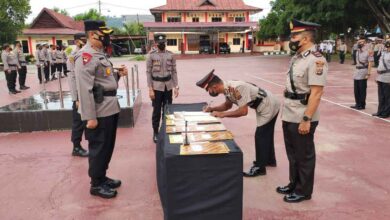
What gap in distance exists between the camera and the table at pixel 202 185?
274 cm

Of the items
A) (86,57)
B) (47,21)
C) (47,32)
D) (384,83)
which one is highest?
(47,21)

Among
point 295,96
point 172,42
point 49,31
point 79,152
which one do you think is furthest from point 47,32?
point 295,96

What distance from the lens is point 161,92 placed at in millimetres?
5660

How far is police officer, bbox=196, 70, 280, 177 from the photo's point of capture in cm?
365

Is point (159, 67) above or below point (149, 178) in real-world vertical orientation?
above

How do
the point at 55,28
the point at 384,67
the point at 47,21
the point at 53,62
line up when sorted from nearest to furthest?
the point at 384,67 → the point at 53,62 → the point at 55,28 → the point at 47,21

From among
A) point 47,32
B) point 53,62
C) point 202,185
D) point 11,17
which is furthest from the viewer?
point 47,32

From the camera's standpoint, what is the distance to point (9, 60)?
39.0 ft

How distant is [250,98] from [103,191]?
1859 millimetres

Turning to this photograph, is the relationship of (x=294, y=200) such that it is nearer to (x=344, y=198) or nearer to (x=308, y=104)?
(x=344, y=198)

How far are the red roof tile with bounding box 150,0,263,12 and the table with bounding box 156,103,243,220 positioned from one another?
140 feet

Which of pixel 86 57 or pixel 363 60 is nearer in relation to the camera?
pixel 86 57

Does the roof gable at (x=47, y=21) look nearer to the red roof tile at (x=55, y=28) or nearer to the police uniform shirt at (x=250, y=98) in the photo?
the red roof tile at (x=55, y=28)

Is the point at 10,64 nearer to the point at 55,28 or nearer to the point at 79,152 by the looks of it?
the point at 79,152
